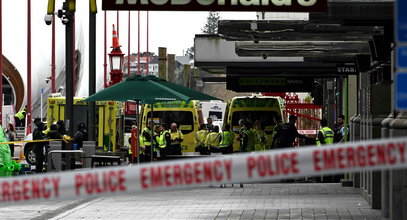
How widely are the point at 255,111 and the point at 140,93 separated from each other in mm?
11017

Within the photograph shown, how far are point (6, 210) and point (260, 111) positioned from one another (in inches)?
568

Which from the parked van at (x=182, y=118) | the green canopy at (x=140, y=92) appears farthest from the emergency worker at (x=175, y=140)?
the green canopy at (x=140, y=92)

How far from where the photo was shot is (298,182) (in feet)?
93.2

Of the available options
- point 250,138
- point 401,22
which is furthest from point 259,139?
point 401,22

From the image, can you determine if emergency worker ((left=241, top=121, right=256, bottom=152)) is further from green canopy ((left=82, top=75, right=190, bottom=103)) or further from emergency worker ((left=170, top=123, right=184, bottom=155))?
green canopy ((left=82, top=75, right=190, bottom=103))

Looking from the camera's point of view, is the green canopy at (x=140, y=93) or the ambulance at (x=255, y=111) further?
the ambulance at (x=255, y=111)

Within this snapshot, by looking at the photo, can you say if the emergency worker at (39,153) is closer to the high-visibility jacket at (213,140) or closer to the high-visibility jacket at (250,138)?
the high-visibility jacket at (213,140)

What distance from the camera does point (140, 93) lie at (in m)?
21.7

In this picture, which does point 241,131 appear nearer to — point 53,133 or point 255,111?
point 255,111

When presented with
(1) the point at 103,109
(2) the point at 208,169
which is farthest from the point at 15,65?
(2) the point at 208,169

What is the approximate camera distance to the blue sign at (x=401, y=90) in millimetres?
7113

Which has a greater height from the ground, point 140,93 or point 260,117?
point 140,93

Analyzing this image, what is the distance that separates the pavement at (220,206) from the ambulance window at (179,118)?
1205 centimetres

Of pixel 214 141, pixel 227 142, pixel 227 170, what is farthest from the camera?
pixel 214 141
